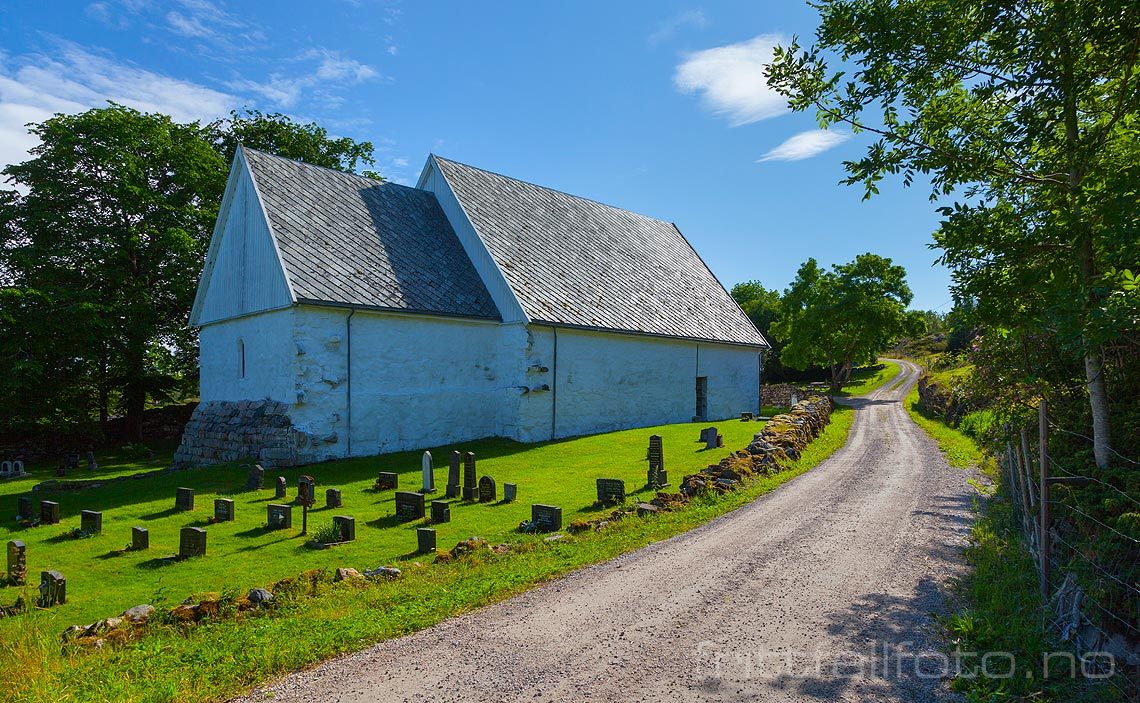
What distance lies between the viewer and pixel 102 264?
2783 cm

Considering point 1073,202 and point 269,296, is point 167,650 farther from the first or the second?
point 269,296

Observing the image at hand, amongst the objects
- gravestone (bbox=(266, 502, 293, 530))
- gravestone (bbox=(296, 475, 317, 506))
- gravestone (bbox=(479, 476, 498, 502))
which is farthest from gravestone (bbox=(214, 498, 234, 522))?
gravestone (bbox=(479, 476, 498, 502))

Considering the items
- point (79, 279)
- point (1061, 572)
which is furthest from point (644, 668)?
point (79, 279)

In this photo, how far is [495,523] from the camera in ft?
37.8

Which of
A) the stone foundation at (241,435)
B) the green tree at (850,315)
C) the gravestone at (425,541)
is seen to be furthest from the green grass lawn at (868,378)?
the gravestone at (425,541)

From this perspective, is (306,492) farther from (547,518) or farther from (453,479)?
(547,518)

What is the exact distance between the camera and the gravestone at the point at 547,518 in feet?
34.9

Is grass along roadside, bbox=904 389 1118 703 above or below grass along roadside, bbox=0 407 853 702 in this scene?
above

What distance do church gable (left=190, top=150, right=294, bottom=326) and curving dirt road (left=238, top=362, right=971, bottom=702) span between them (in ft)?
44.4

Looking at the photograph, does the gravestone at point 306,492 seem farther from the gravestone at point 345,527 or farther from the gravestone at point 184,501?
the gravestone at point 184,501

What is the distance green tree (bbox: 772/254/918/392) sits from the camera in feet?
146

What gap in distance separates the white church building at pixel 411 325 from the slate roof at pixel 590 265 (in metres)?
0.13

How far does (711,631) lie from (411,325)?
15.5 meters

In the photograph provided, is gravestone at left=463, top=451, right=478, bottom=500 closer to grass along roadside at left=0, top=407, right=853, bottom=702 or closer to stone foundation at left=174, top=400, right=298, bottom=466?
grass along roadside at left=0, top=407, right=853, bottom=702
